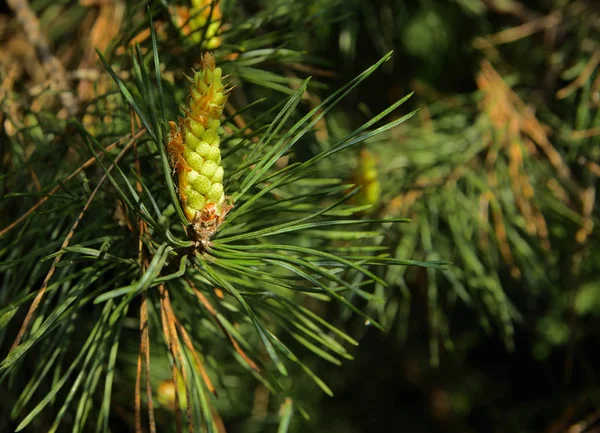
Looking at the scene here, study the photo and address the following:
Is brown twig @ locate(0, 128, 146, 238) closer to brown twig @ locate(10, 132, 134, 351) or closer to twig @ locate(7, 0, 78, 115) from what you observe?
brown twig @ locate(10, 132, 134, 351)

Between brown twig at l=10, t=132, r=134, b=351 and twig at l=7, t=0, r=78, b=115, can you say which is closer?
brown twig at l=10, t=132, r=134, b=351

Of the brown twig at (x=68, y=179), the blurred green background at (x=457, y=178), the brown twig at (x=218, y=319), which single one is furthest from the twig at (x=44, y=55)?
the brown twig at (x=218, y=319)

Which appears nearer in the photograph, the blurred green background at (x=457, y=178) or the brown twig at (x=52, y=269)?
the brown twig at (x=52, y=269)

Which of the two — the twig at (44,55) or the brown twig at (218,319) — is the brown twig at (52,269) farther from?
the twig at (44,55)

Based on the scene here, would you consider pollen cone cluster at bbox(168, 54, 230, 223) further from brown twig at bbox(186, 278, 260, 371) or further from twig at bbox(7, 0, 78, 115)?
twig at bbox(7, 0, 78, 115)

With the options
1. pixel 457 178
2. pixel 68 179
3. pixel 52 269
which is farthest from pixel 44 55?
pixel 457 178

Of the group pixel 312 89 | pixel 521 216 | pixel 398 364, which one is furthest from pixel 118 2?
pixel 398 364

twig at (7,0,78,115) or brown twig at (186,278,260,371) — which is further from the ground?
twig at (7,0,78,115)

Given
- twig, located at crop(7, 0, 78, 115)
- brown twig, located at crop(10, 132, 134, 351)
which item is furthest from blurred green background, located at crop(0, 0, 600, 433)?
brown twig, located at crop(10, 132, 134, 351)

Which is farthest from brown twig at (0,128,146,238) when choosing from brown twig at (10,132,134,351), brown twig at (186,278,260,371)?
brown twig at (186,278,260,371)

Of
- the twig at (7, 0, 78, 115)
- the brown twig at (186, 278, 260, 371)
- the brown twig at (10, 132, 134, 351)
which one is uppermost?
the twig at (7, 0, 78, 115)
